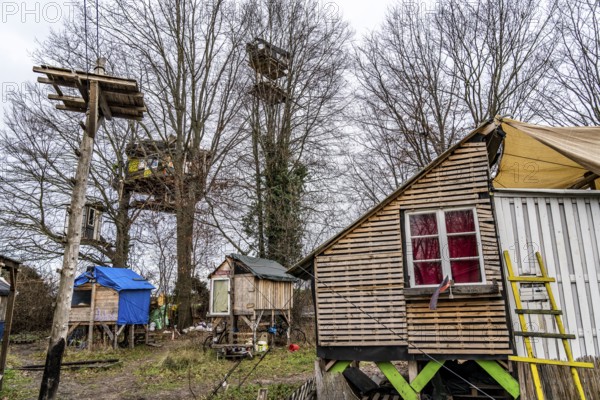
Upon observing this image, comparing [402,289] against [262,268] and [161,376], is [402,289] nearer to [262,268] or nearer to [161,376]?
[161,376]

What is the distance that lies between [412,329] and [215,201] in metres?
15.2

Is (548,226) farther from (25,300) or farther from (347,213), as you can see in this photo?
(25,300)

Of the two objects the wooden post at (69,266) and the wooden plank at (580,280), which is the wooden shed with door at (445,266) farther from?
the wooden post at (69,266)

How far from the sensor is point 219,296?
52.4ft

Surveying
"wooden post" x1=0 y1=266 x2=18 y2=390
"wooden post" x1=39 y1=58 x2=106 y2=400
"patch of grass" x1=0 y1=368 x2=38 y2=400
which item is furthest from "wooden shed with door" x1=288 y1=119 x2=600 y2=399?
"wooden post" x1=0 y1=266 x2=18 y2=390

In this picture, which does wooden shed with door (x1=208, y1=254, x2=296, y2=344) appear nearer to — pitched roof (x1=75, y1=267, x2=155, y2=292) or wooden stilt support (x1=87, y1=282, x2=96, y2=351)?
pitched roof (x1=75, y1=267, x2=155, y2=292)

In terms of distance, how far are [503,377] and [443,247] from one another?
2.25 meters

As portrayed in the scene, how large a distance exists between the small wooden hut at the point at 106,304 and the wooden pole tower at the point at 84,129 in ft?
34.9

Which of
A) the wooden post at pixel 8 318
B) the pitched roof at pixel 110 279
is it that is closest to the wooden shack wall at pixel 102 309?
the pitched roof at pixel 110 279

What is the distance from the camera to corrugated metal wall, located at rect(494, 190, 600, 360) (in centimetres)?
670

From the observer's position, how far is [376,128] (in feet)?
66.7

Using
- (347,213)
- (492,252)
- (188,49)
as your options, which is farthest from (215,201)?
(492,252)

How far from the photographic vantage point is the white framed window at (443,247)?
7141mm

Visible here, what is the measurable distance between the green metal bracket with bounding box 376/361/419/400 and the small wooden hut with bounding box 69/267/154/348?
13196 mm
